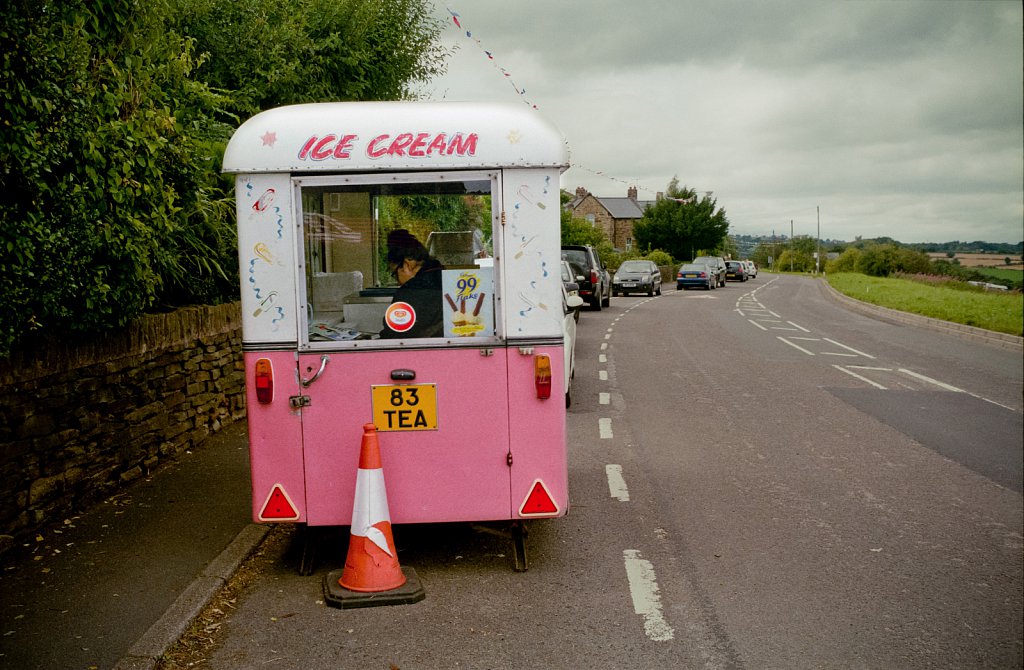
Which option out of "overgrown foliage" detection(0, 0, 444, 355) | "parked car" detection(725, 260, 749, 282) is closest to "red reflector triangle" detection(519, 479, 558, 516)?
"overgrown foliage" detection(0, 0, 444, 355)

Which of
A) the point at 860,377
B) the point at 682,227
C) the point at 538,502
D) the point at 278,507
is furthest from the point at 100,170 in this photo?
the point at 682,227

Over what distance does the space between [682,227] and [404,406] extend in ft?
261

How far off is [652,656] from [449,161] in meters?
2.77

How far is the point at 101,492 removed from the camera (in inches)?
254

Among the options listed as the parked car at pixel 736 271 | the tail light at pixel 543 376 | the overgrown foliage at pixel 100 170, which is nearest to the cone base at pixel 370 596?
the tail light at pixel 543 376

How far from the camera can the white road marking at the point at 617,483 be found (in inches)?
267

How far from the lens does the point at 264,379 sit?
16.2ft

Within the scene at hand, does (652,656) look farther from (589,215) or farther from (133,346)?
(589,215)

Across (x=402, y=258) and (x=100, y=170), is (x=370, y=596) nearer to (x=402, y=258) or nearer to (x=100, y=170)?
(x=402, y=258)

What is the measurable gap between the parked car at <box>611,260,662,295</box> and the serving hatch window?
3495cm

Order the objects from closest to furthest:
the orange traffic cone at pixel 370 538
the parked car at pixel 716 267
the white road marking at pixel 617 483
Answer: the orange traffic cone at pixel 370 538 < the white road marking at pixel 617 483 < the parked car at pixel 716 267

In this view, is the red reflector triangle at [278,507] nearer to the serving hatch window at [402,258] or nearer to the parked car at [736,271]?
the serving hatch window at [402,258]

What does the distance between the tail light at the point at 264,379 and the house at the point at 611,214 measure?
96702 millimetres

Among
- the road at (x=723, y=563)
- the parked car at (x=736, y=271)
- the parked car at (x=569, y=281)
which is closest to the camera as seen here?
the road at (x=723, y=563)
